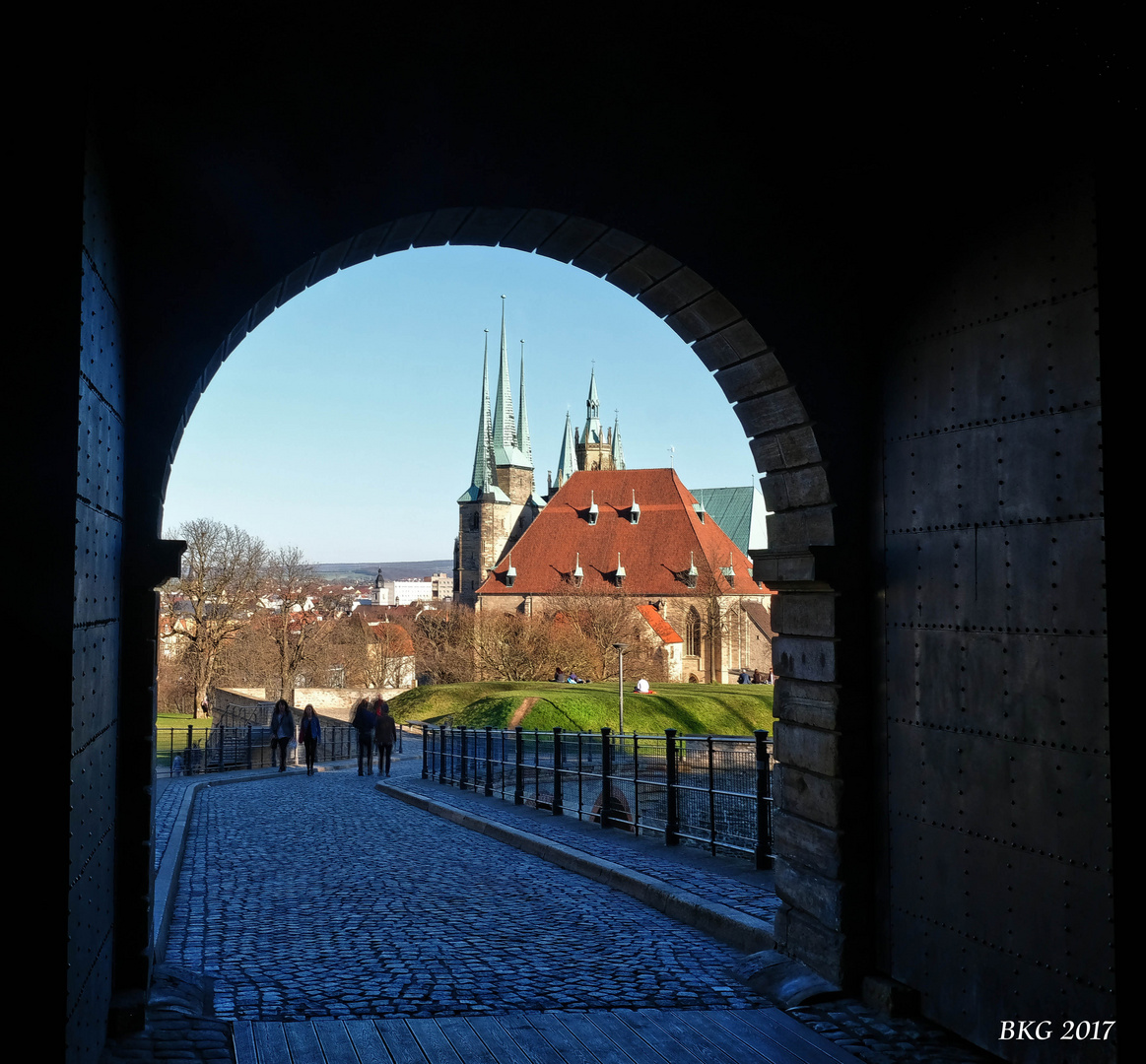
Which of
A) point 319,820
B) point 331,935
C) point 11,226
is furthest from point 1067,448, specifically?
point 319,820

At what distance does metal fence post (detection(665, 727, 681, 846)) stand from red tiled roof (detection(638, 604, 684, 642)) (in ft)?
187

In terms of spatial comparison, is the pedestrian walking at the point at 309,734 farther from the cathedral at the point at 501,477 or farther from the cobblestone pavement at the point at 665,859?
the cathedral at the point at 501,477

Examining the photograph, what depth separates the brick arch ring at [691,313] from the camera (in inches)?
227

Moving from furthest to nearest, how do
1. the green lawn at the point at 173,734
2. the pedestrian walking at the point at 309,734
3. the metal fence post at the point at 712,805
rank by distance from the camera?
1. the green lawn at the point at 173,734
2. the pedestrian walking at the point at 309,734
3. the metal fence post at the point at 712,805

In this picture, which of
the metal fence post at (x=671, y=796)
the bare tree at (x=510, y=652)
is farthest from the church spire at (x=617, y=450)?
the metal fence post at (x=671, y=796)

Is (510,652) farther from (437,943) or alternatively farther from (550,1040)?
(550,1040)

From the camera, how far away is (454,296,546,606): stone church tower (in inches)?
3514

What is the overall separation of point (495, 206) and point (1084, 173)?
2667mm

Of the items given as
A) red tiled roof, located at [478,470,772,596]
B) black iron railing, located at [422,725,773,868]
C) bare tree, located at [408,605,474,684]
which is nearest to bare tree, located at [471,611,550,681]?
bare tree, located at [408,605,474,684]

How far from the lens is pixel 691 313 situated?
6.35m

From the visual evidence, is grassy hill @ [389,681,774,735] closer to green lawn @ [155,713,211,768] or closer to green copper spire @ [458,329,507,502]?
green lawn @ [155,713,211,768]

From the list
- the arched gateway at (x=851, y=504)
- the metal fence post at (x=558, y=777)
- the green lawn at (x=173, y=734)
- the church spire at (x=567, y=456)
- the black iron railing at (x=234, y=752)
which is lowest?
the green lawn at (x=173, y=734)

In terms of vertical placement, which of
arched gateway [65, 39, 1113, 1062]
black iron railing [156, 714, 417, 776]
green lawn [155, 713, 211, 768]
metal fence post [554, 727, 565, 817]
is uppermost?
arched gateway [65, 39, 1113, 1062]

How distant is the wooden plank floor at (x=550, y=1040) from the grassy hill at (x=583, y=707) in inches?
1259
